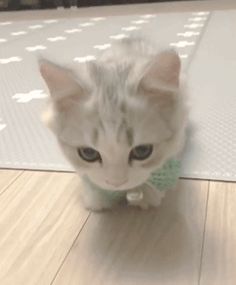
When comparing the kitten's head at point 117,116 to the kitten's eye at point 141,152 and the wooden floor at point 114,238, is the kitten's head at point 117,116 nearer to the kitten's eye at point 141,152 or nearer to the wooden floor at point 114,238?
the kitten's eye at point 141,152

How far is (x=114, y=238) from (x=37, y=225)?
0.16 metres

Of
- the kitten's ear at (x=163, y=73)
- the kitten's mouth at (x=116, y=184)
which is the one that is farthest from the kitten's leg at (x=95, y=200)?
the kitten's ear at (x=163, y=73)

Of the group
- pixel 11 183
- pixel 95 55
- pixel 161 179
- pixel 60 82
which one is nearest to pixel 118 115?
pixel 60 82

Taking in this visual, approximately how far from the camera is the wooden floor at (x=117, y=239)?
0.79 m

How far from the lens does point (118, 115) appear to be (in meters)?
0.76

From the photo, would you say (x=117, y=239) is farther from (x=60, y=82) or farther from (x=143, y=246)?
(x=60, y=82)

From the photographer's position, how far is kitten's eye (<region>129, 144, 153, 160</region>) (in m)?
0.78

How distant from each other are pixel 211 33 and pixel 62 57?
0.70 metres

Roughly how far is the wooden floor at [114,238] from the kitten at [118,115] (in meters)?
0.12

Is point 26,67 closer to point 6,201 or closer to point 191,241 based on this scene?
point 6,201

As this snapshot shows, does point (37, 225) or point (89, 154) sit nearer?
point (89, 154)

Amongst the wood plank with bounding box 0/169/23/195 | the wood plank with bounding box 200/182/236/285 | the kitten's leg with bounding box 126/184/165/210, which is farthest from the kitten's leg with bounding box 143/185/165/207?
the wood plank with bounding box 0/169/23/195

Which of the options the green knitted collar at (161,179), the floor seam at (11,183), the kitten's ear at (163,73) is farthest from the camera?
the floor seam at (11,183)

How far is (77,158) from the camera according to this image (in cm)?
83
